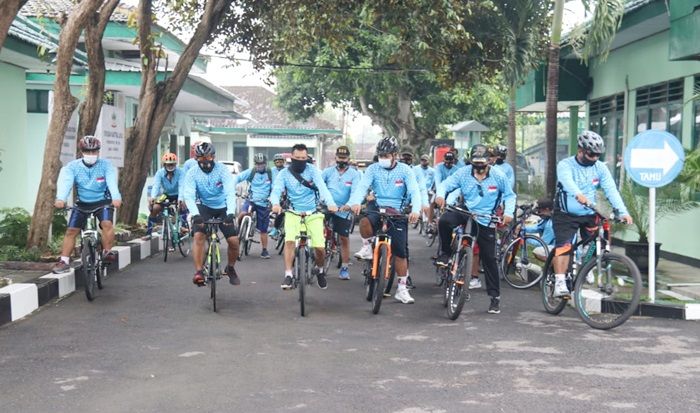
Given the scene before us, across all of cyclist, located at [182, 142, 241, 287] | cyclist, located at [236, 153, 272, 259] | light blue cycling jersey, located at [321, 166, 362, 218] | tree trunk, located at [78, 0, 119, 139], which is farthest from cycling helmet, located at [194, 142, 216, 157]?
cyclist, located at [236, 153, 272, 259]

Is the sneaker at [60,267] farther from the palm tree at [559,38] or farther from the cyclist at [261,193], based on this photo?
the palm tree at [559,38]

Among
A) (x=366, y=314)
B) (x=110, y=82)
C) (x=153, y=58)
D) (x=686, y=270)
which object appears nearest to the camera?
(x=366, y=314)

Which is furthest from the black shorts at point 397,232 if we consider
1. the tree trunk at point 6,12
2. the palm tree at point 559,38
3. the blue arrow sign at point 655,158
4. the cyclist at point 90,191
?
the palm tree at point 559,38

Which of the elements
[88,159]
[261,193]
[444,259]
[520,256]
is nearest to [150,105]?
[261,193]

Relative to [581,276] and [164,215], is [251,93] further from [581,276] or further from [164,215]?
[581,276]

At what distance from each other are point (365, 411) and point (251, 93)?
54.8 metres

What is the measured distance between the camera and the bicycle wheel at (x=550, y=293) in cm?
871

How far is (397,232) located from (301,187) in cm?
140

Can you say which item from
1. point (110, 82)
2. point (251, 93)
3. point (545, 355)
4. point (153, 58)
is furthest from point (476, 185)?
point (251, 93)

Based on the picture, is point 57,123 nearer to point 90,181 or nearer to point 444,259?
point 90,181

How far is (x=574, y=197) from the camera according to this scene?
8.31 m

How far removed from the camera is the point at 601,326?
7945 millimetres

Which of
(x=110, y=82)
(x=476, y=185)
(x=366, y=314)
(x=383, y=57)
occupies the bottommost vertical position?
(x=366, y=314)

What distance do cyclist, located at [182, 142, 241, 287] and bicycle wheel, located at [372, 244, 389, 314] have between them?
162 centimetres
